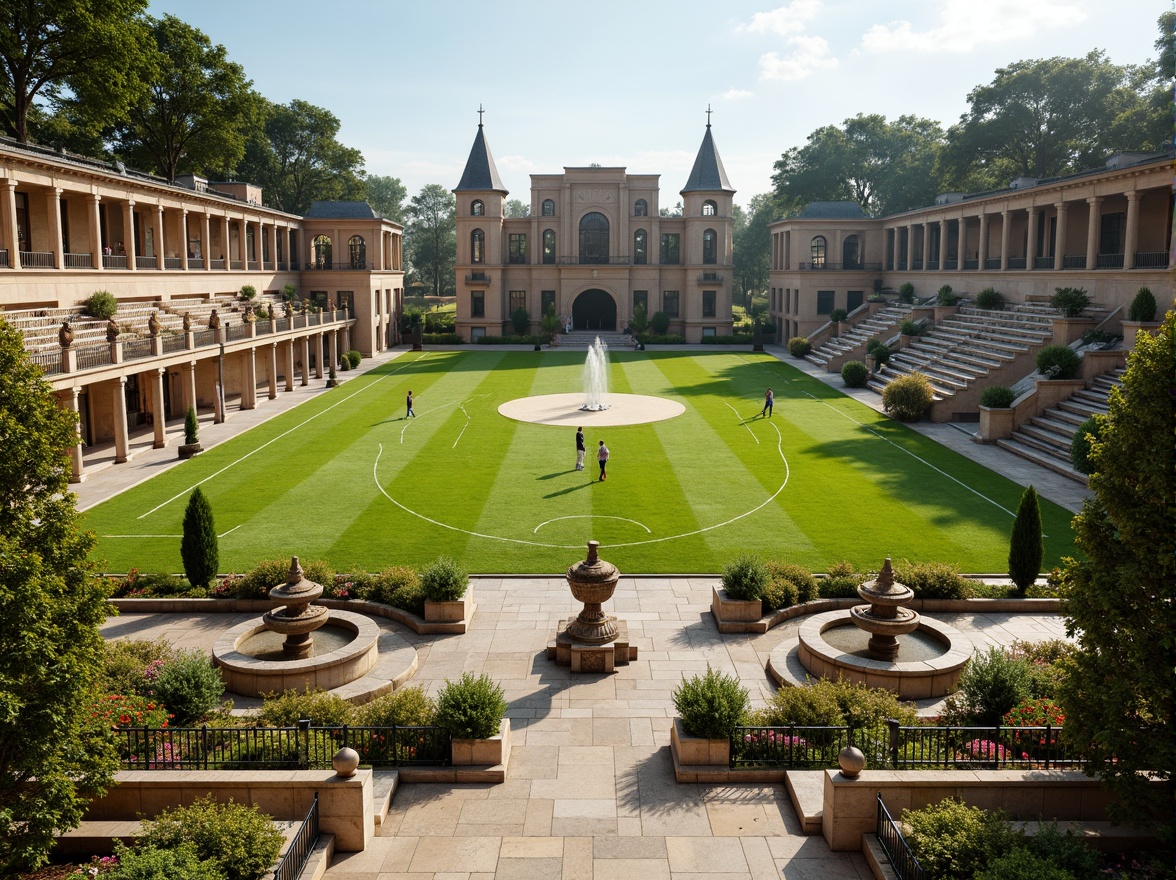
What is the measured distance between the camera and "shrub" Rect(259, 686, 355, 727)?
1516cm

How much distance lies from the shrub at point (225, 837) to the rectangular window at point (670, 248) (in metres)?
80.0

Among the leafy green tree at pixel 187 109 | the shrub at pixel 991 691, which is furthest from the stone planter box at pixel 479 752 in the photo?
the leafy green tree at pixel 187 109

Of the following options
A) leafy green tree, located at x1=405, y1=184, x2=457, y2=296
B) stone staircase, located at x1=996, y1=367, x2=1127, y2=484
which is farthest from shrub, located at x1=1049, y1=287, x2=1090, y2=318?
leafy green tree, located at x1=405, y1=184, x2=457, y2=296

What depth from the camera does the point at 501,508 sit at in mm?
30234

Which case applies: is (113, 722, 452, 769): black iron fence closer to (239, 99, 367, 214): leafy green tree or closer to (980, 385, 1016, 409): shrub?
(980, 385, 1016, 409): shrub

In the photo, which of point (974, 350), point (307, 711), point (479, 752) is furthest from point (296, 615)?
point (974, 350)

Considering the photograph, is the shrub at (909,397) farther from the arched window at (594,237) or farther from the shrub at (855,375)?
the arched window at (594,237)

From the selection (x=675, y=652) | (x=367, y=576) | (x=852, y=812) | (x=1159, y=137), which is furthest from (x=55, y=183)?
(x=1159, y=137)

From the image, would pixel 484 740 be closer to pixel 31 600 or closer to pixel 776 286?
pixel 31 600

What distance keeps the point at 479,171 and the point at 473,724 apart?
250 ft

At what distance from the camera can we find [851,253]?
261 feet

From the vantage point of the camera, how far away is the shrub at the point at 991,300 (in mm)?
54812

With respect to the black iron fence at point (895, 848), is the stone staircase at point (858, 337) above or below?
above

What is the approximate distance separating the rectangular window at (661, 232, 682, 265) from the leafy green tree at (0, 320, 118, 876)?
260 feet
